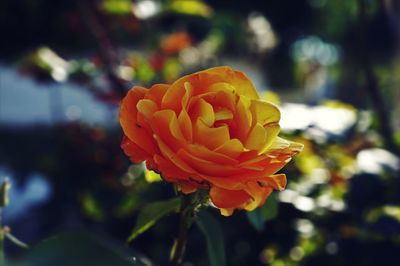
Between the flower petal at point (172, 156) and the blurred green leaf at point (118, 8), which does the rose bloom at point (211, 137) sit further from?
the blurred green leaf at point (118, 8)

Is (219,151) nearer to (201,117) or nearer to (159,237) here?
(201,117)

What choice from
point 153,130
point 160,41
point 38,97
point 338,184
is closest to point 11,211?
point 160,41

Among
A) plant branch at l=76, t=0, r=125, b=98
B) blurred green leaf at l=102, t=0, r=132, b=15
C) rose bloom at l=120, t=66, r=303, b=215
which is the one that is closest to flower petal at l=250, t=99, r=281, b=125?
rose bloom at l=120, t=66, r=303, b=215

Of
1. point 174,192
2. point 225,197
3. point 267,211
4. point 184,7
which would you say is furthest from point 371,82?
point 225,197

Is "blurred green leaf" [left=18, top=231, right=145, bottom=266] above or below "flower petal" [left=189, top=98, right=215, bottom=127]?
below

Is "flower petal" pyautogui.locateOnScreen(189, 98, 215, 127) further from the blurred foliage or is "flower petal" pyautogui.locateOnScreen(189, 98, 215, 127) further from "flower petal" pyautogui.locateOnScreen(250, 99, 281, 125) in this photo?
the blurred foliage

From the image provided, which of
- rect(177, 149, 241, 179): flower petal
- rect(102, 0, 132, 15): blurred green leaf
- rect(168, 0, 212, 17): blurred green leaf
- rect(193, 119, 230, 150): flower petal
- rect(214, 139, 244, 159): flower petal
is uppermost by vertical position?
rect(168, 0, 212, 17): blurred green leaf

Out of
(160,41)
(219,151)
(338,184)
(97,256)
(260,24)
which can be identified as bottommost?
(97,256)

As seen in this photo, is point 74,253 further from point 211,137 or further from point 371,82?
point 371,82
